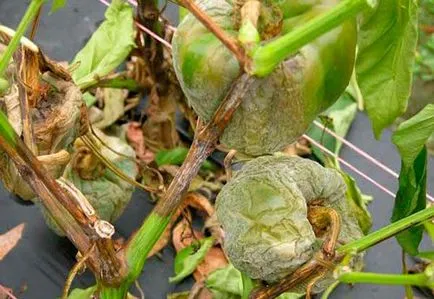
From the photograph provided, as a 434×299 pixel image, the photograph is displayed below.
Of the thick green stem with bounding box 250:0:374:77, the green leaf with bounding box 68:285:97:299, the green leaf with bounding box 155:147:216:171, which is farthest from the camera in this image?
the green leaf with bounding box 155:147:216:171

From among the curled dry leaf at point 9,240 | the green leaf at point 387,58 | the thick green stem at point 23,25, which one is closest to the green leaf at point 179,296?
the curled dry leaf at point 9,240

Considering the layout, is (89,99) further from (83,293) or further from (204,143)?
(204,143)

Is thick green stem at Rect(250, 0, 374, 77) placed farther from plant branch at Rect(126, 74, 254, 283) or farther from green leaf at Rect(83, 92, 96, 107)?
green leaf at Rect(83, 92, 96, 107)

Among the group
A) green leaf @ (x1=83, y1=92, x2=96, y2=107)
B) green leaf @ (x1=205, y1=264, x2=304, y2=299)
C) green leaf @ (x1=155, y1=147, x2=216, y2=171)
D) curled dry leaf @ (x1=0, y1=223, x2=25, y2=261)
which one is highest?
green leaf @ (x1=83, y1=92, x2=96, y2=107)

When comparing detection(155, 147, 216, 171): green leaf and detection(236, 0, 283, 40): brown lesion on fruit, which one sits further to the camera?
detection(155, 147, 216, 171): green leaf

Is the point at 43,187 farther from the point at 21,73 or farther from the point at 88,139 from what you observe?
the point at 88,139

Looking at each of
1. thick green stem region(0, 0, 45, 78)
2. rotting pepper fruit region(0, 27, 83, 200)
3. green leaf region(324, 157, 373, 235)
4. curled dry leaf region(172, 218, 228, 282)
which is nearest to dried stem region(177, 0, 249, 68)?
thick green stem region(0, 0, 45, 78)

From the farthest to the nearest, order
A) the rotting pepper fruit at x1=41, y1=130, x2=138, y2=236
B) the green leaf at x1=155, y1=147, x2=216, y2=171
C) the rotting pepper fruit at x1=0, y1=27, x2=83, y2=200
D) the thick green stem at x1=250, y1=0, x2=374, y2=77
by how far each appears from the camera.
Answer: the green leaf at x1=155, y1=147, x2=216, y2=171 < the rotting pepper fruit at x1=41, y1=130, x2=138, y2=236 < the rotting pepper fruit at x1=0, y1=27, x2=83, y2=200 < the thick green stem at x1=250, y1=0, x2=374, y2=77
